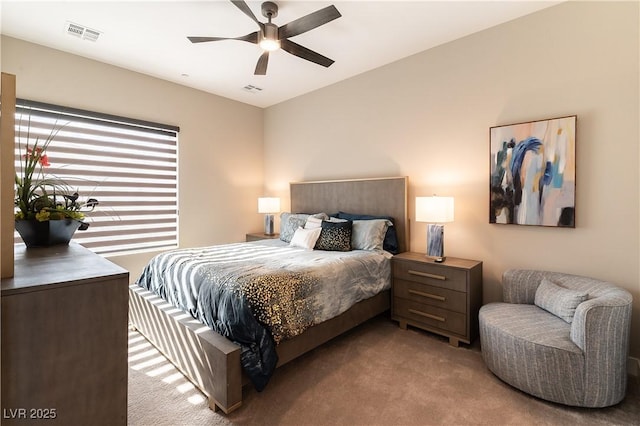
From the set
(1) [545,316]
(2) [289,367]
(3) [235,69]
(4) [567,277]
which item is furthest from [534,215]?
(3) [235,69]

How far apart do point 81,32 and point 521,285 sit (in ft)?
15.0

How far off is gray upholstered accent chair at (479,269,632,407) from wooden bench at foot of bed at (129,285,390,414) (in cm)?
114

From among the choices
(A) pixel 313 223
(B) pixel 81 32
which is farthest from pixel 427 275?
(B) pixel 81 32

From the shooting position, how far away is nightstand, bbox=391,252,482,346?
2553 millimetres

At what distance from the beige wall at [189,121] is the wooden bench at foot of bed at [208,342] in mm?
1417

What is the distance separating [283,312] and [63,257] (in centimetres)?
125

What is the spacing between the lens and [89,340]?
2.82ft

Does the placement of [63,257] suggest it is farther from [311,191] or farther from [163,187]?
[311,191]

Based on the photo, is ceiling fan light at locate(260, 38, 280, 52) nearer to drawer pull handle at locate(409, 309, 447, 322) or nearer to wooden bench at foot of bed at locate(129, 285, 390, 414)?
wooden bench at foot of bed at locate(129, 285, 390, 414)

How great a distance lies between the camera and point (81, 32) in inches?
110

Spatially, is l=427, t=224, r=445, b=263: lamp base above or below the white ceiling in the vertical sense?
below

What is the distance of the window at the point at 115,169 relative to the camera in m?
3.12

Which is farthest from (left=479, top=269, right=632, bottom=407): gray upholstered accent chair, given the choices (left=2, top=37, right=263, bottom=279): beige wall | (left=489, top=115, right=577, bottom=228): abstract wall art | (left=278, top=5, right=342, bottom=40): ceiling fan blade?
(left=2, top=37, right=263, bottom=279): beige wall

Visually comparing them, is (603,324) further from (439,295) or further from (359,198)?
(359,198)
